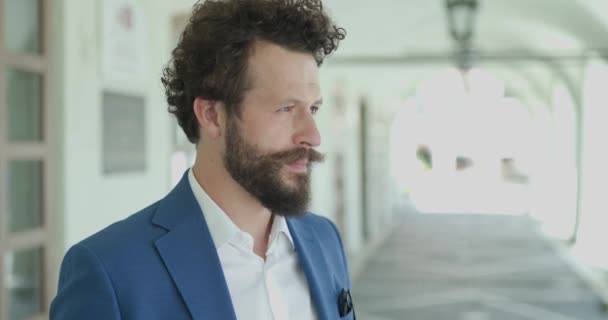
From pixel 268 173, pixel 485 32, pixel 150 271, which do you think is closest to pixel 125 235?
pixel 150 271

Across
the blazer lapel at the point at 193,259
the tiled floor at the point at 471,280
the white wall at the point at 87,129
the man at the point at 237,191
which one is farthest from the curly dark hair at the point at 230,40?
the tiled floor at the point at 471,280

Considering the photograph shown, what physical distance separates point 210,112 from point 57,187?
83.1 inches

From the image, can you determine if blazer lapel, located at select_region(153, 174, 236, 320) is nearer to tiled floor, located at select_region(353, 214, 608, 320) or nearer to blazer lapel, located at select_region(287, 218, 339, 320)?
blazer lapel, located at select_region(287, 218, 339, 320)

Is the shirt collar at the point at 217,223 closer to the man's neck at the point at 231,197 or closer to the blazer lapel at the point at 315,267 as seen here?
the man's neck at the point at 231,197

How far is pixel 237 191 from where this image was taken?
146 centimetres

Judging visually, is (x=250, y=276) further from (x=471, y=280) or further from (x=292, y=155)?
(x=471, y=280)

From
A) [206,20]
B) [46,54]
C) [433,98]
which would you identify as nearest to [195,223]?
[206,20]

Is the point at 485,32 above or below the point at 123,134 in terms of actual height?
above

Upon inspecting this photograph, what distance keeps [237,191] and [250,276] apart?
6.9 inches

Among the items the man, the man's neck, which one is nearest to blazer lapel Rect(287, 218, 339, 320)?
the man

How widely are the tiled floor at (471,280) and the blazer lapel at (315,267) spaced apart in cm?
634

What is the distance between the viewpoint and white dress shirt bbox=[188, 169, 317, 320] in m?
1.42

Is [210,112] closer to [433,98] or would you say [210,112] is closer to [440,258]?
[440,258]

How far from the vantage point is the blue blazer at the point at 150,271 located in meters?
1.24
